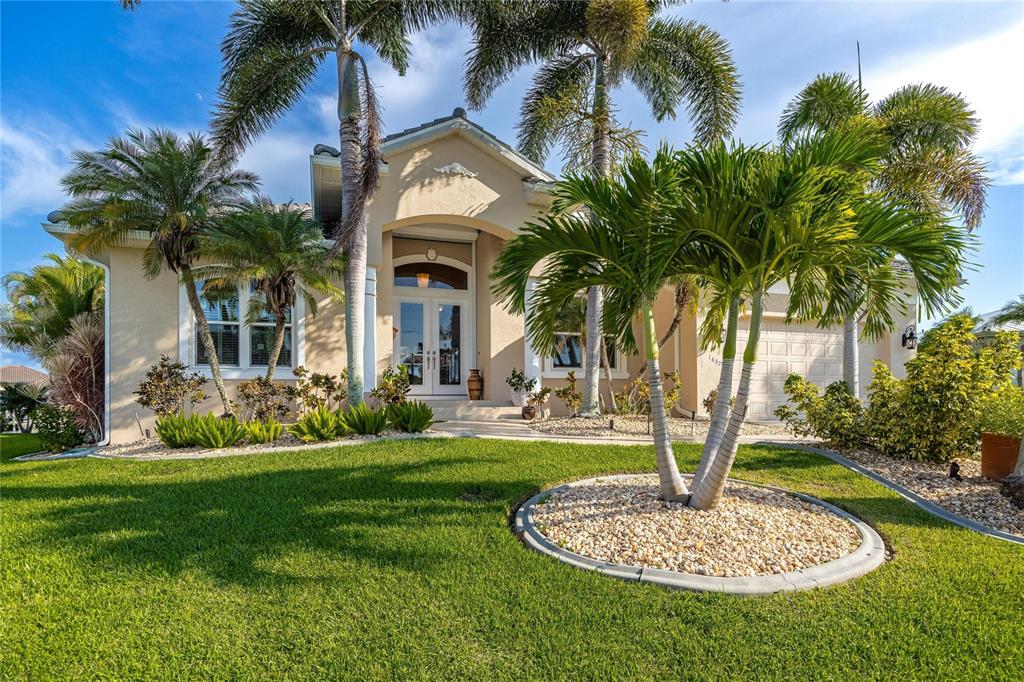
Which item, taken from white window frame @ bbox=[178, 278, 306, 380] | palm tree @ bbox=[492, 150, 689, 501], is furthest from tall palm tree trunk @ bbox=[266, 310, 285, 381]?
palm tree @ bbox=[492, 150, 689, 501]

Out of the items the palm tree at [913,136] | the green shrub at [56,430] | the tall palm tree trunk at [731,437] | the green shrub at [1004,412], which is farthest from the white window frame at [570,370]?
the green shrub at [56,430]

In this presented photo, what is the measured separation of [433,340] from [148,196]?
7159 mm

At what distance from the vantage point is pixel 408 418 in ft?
31.1

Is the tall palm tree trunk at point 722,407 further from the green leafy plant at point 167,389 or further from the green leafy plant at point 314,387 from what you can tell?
the green leafy plant at point 167,389

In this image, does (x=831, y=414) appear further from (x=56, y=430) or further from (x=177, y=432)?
(x=56, y=430)

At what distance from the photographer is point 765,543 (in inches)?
168

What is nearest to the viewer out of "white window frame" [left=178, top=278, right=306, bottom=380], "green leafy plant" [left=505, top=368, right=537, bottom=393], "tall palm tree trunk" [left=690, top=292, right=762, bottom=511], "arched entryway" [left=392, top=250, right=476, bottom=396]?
"tall palm tree trunk" [left=690, top=292, right=762, bottom=511]

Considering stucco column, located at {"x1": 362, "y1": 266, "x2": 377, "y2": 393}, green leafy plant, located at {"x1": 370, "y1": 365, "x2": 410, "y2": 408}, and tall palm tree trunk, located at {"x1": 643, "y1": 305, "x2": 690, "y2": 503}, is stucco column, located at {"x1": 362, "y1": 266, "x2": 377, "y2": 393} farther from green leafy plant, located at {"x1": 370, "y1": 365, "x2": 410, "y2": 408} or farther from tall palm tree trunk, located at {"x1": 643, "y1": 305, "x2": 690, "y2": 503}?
tall palm tree trunk, located at {"x1": 643, "y1": 305, "x2": 690, "y2": 503}

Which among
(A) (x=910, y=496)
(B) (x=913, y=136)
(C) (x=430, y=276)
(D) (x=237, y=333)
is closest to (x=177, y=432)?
(D) (x=237, y=333)

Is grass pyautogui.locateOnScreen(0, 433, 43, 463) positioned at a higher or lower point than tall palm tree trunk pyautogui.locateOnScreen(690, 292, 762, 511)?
lower

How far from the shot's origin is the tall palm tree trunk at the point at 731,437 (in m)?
4.60

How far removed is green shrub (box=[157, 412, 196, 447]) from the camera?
8477mm

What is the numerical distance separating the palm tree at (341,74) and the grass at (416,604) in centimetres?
519

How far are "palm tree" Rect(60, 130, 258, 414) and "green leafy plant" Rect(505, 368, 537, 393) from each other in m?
6.75
